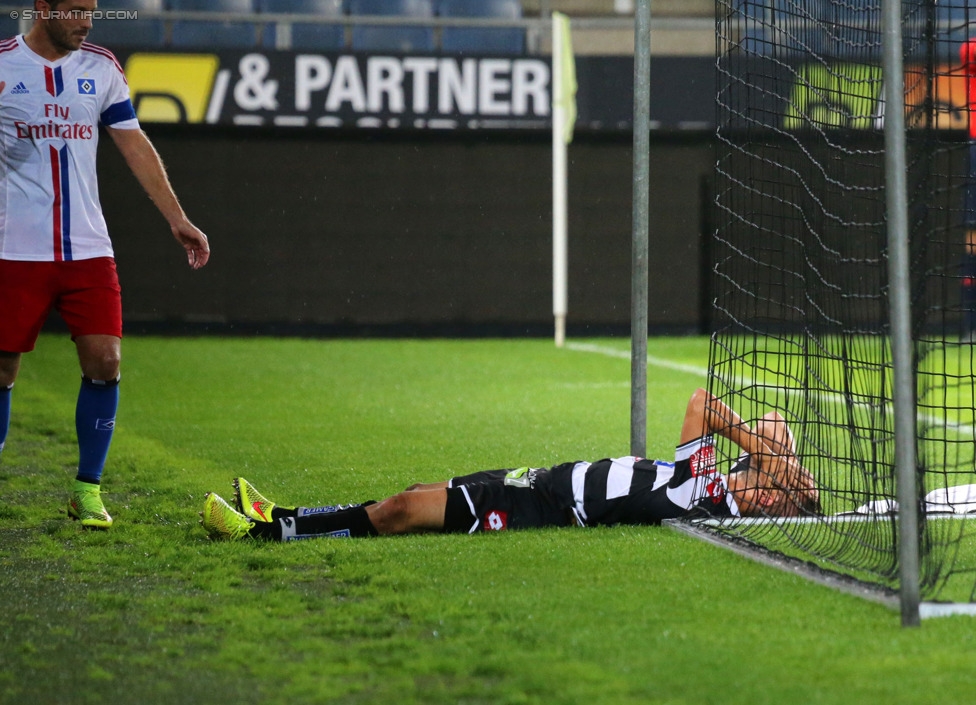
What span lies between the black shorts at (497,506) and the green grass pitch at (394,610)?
2.9 inches

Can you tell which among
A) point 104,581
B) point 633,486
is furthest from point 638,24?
point 104,581

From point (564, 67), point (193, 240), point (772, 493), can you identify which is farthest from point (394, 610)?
point (564, 67)

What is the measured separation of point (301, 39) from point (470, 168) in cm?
247

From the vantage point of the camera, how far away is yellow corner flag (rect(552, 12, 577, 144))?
13984mm

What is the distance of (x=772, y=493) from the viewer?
4.72 meters

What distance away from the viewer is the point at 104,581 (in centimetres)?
400

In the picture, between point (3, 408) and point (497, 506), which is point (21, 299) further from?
point (497, 506)

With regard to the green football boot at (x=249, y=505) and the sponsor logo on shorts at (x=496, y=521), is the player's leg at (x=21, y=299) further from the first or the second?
the sponsor logo on shorts at (x=496, y=521)

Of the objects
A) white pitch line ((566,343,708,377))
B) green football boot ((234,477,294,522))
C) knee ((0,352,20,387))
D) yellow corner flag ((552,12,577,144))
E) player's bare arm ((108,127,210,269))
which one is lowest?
white pitch line ((566,343,708,377))

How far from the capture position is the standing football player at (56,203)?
4.74m

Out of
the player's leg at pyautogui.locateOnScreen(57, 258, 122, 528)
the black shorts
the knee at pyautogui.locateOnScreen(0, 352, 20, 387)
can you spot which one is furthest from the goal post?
the knee at pyautogui.locateOnScreen(0, 352, 20, 387)

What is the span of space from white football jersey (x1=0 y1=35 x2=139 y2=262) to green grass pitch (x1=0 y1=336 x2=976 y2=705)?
42.2 inches

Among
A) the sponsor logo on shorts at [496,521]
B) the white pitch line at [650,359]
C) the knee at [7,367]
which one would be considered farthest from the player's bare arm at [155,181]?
the white pitch line at [650,359]

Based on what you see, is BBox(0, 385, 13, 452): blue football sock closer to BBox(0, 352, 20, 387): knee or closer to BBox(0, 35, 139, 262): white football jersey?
BBox(0, 352, 20, 387): knee
